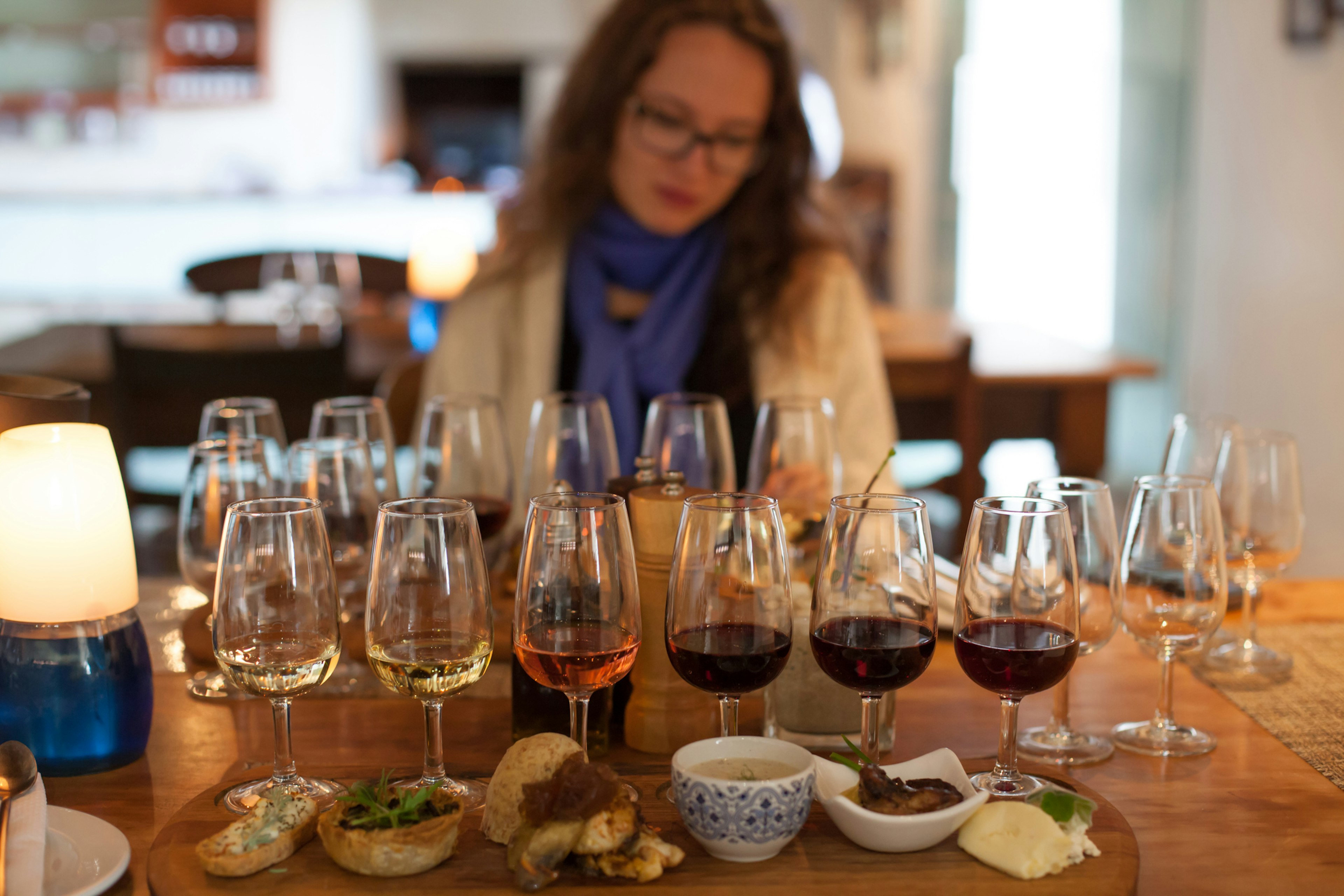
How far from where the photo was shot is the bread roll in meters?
0.72

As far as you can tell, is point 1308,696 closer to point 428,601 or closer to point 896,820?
point 896,820

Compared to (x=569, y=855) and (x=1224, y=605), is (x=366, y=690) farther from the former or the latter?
(x=1224, y=605)

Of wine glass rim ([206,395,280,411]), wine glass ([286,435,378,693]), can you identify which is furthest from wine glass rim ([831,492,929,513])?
wine glass rim ([206,395,280,411])

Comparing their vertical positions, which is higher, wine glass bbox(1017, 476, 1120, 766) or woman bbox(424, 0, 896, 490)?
woman bbox(424, 0, 896, 490)

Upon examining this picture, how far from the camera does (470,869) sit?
703mm

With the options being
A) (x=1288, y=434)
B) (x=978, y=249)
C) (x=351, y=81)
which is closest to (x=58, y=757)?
(x=1288, y=434)

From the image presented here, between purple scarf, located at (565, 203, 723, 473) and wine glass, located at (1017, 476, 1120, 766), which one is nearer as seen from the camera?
wine glass, located at (1017, 476, 1120, 766)

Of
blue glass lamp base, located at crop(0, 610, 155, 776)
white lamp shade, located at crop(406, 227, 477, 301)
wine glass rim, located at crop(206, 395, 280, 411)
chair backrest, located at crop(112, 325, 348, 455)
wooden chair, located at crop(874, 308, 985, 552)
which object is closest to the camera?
blue glass lamp base, located at crop(0, 610, 155, 776)

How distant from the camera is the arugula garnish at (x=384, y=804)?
2.31 ft

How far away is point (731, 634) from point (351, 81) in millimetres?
7799

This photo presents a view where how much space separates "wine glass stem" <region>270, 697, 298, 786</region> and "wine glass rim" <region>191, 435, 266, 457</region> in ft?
0.99

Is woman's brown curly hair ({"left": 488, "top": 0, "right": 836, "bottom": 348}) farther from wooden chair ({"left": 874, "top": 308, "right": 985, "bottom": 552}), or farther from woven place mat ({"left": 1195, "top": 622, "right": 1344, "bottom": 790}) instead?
woven place mat ({"left": 1195, "top": 622, "right": 1344, "bottom": 790})

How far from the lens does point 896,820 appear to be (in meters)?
0.71

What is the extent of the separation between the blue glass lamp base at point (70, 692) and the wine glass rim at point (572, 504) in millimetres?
347
